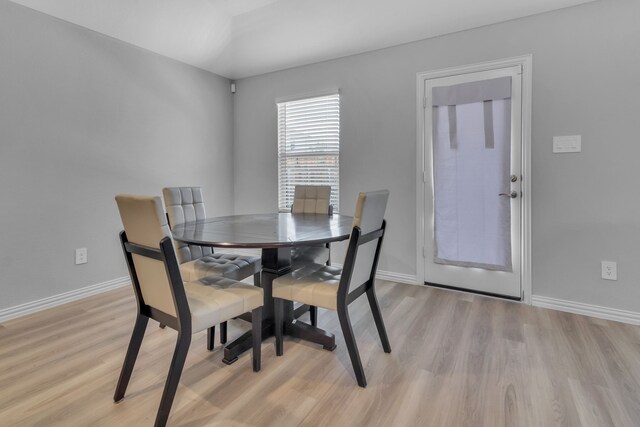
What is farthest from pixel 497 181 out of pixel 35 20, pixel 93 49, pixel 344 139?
pixel 35 20

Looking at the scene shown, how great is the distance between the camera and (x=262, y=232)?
195 centimetres

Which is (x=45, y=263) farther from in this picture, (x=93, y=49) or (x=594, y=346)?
(x=594, y=346)

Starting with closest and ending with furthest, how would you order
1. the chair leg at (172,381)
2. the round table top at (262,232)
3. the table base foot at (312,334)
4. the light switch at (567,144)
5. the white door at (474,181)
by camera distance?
1. the chair leg at (172,381)
2. the round table top at (262,232)
3. the table base foot at (312,334)
4. the light switch at (567,144)
5. the white door at (474,181)

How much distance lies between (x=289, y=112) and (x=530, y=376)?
3481mm

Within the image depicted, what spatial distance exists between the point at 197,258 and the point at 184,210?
0.39 m

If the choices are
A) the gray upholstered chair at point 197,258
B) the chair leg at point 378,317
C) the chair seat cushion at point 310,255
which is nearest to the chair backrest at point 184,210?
the gray upholstered chair at point 197,258

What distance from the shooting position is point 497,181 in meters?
2.88

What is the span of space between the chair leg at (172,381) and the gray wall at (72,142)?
209 centimetres

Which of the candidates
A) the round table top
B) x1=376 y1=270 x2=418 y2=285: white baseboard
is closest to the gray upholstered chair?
the round table top

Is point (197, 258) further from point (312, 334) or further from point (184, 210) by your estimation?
point (312, 334)

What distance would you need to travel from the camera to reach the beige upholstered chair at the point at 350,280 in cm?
167

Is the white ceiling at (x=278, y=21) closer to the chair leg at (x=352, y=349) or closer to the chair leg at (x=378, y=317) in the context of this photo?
the chair leg at (x=378, y=317)

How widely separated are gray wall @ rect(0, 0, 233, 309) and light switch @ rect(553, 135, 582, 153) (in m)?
3.67

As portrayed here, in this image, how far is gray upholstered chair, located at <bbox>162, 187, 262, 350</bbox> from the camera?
2203mm
